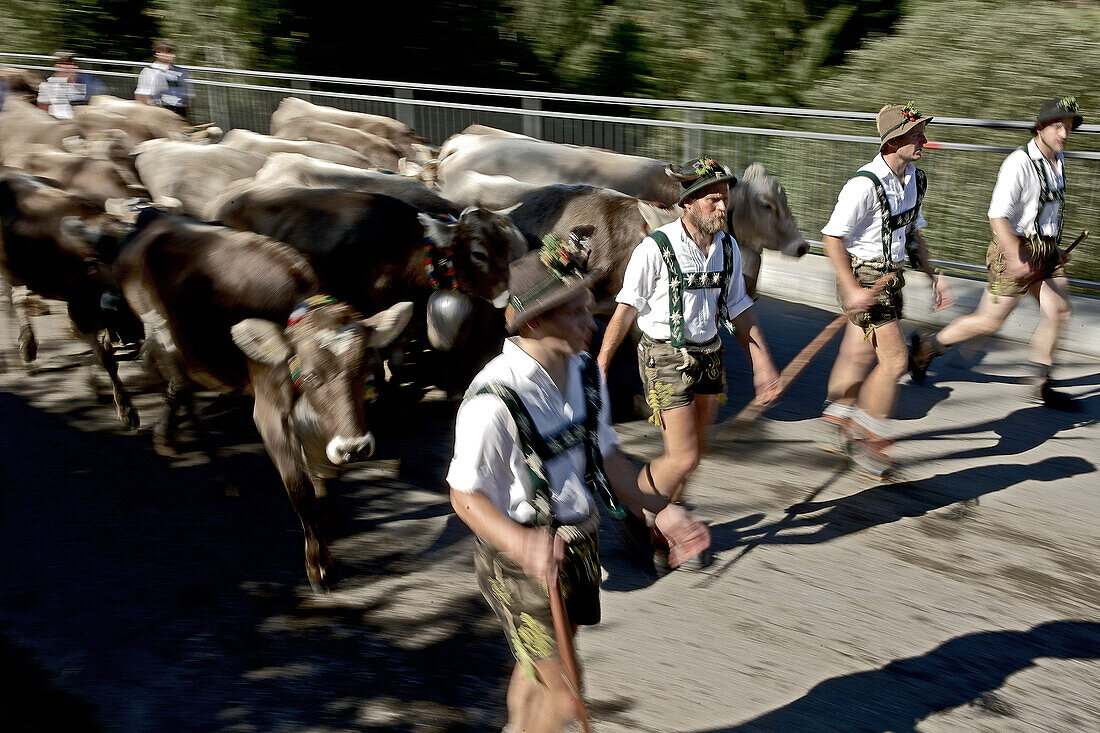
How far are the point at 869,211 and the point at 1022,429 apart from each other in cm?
242

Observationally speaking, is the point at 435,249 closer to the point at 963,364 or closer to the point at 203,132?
the point at 963,364

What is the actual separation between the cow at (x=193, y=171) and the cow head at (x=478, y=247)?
3421 millimetres

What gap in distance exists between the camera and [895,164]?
553 centimetres

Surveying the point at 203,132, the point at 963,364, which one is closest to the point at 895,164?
the point at 963,364

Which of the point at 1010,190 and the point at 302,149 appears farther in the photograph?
the point at 302,149

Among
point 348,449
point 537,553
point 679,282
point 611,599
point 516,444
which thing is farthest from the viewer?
point 611,599

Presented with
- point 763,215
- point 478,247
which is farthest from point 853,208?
point 478,247

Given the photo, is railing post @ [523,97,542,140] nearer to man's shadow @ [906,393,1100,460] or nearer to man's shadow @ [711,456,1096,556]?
man's shadow @ [906,393,1100,460]

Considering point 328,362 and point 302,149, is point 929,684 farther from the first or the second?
point 302,149

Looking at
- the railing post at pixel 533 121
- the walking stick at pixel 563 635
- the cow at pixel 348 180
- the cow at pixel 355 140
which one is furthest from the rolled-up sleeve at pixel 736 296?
the railing post at pixel 533 121

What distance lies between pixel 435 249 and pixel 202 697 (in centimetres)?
345

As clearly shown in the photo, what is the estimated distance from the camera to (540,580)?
9.45 feet

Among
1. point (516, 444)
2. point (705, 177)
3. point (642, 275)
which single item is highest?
point (705, 177)

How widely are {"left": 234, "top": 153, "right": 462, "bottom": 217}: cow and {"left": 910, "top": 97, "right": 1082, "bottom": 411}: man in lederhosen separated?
3.96 m
